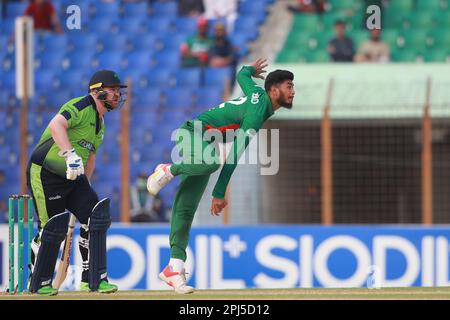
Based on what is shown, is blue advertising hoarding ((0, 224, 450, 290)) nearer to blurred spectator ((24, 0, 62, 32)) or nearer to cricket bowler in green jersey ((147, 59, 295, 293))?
cricket bowler in green jersey ((147, 59, 295, 293))

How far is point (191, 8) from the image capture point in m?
22.1

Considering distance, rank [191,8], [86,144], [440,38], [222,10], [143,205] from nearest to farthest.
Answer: [86,144]
[143,205]
[440,38]
[222,10]
[191,8]

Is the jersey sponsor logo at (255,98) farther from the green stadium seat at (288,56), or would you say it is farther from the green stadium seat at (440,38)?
the green stadium seat at (440,38)

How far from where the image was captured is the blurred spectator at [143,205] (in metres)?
17.3

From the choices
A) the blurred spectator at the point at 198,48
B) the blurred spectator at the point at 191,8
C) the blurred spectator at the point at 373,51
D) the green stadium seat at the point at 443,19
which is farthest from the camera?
the blurred spectator at the point at 191,8

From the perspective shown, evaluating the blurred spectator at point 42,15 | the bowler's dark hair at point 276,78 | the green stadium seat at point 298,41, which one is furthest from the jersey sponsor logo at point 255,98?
the blurred spectator at point 42,15

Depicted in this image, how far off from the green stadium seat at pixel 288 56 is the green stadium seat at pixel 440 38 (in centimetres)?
225

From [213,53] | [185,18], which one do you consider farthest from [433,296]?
[185,18]

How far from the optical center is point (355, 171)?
16922mm

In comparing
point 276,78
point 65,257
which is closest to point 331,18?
point 65,257

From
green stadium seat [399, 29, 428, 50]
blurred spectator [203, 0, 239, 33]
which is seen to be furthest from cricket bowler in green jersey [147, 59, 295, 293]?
blurred spectator [203, 0, 239, 33]

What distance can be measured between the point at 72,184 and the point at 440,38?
11106 mm

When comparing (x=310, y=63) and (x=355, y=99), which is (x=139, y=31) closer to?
(x=310, y=63)

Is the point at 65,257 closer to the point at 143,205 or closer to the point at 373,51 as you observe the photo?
the point at 143,205
